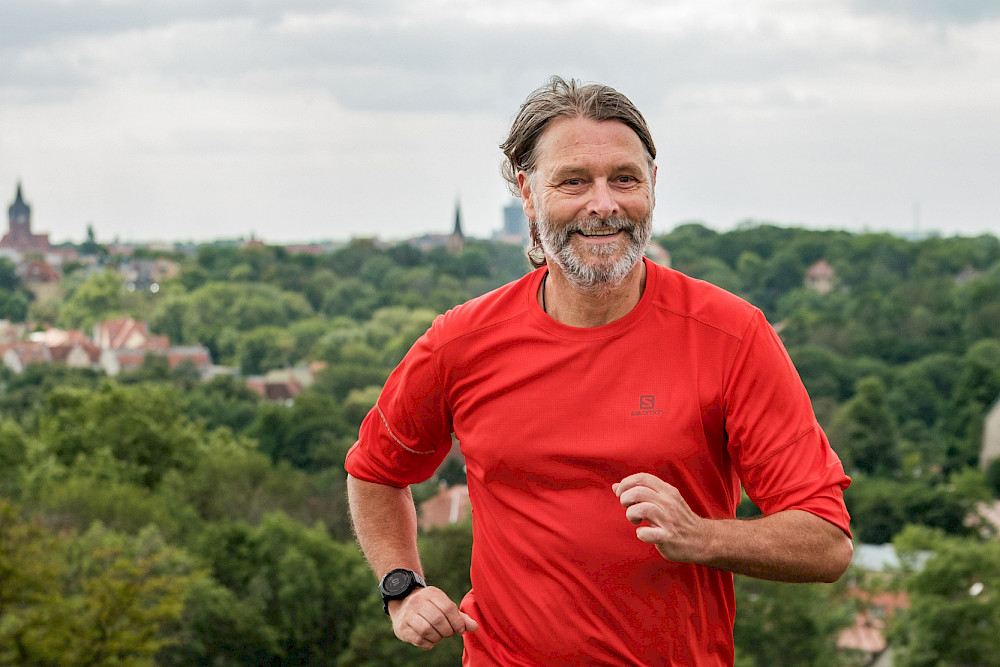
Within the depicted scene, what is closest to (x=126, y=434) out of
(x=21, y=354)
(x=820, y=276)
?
(x=21, y=354)

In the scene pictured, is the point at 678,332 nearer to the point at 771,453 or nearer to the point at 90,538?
the point at 771,453

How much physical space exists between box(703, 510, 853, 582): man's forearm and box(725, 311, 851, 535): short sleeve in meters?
0.04

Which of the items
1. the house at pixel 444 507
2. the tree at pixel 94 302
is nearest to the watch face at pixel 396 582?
the house at pixel 444 507

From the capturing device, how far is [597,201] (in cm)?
307

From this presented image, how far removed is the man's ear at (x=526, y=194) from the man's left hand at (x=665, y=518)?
0.86 metres

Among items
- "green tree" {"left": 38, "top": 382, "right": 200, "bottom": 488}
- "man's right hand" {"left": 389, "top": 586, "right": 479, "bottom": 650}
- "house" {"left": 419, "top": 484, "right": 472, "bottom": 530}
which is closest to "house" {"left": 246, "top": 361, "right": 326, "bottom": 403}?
"green tree" {"left": 38, "top": 382, "right": 200, "bottom": 488}

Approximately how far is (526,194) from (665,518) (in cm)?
104

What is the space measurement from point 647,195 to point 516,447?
0.70 metres

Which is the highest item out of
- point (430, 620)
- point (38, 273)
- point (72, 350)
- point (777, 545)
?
point (777, 545)

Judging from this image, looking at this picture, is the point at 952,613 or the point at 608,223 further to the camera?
the point at 952,613

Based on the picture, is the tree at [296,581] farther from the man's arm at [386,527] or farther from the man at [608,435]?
the man at [608,435]

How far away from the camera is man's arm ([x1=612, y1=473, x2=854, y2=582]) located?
108 inches

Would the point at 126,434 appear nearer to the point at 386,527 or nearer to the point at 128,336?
the point at 386,527

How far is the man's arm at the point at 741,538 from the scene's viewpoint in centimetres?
274
